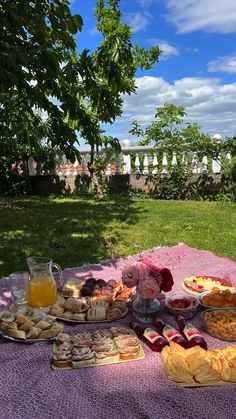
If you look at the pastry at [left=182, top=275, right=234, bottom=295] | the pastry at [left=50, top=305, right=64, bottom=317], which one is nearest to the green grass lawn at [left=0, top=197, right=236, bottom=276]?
the pastry at [left=182, top=275, right=234, bottom=295]

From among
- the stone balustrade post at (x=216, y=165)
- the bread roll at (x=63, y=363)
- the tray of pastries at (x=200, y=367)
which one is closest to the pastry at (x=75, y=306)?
the bread roll at (x=63, y=363)

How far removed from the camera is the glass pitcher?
2.35m

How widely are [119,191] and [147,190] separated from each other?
0.78 m

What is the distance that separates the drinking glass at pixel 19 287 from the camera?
248 cm

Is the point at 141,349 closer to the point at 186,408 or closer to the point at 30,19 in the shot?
the point at 186,408

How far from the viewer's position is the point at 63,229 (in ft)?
20.0

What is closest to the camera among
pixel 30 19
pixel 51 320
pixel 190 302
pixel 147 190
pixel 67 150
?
pixel 51 320

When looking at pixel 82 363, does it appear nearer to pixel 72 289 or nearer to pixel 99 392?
pixel 99 392

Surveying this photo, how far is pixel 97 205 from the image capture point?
8492 mm

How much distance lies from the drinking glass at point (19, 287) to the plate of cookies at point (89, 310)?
23 cm

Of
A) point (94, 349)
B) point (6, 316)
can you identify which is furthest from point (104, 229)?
point (94, 349)

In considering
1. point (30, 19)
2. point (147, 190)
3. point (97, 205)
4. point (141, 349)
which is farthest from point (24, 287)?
point (147, 190)

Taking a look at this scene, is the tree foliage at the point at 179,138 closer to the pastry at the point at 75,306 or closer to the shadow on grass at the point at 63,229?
the shadow on grass at the point at 63,229

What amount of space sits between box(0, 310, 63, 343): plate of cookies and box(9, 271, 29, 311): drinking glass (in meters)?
0.24
